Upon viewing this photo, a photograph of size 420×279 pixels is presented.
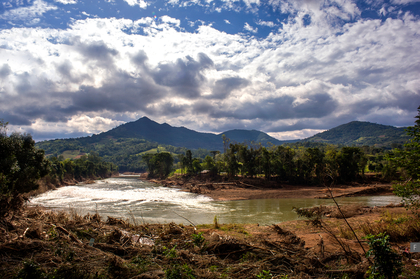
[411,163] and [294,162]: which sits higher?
[411,163]

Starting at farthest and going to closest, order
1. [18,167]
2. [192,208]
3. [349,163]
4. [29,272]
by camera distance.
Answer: [349,163] < [192,208] < [18,167] < [29,272]

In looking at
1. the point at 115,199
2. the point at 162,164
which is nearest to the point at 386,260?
the point at 115,199

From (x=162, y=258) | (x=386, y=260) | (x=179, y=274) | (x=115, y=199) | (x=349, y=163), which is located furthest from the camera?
(x=349, y=163)

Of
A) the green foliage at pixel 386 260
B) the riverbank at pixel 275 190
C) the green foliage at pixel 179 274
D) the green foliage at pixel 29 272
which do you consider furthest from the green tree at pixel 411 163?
the riverbank at pixel 275 190

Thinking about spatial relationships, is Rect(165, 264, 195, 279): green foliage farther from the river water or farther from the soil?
the river water

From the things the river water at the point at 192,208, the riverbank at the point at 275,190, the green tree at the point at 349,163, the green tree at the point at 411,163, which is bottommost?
the riverbank at the point at 275,190

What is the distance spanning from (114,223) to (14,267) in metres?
7.40

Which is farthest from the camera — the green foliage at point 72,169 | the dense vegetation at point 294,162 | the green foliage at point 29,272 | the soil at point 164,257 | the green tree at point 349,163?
the green foliage at point 72,169

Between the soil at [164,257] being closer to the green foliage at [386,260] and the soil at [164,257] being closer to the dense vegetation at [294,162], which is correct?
the green foliage at [386,260]

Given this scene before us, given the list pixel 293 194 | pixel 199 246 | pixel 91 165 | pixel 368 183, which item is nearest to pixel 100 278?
pixel 199 246

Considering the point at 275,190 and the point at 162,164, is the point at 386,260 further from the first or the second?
the point at 162,164

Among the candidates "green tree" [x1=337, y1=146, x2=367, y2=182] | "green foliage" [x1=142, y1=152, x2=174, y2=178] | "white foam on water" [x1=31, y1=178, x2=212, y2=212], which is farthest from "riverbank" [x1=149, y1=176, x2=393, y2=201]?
"green foliage" [x1=142, y1=152, x2=174, y2=178]

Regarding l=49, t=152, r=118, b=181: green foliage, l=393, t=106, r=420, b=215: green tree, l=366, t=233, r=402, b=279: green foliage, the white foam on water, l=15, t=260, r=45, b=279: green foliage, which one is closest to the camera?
l=366, t=233, r=402, b=279: green foliage

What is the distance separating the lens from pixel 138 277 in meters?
6.71
